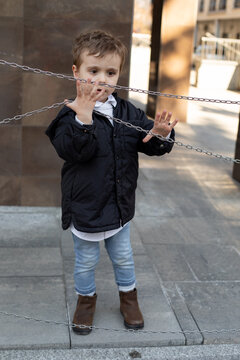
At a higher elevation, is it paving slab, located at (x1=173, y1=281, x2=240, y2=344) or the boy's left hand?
the boy's left hand

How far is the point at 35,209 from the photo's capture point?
4910mm

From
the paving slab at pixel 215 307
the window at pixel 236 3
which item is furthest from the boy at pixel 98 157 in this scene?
the window at pixel 236 3

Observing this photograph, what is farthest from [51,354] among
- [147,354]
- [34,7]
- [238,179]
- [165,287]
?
[238,179]

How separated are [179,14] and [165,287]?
24.6ft

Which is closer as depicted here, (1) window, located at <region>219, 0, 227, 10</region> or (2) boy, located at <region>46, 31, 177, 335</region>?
(2) boy, located at <region>46, 31, 177, 335</region>

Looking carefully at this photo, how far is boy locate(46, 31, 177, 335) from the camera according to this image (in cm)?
252

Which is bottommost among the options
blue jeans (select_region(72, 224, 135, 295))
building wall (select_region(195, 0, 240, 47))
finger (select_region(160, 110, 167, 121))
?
blue jeans (select_region(72, 224, 135, 295))

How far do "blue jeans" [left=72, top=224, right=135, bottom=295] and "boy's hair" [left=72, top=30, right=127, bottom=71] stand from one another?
3.08ft

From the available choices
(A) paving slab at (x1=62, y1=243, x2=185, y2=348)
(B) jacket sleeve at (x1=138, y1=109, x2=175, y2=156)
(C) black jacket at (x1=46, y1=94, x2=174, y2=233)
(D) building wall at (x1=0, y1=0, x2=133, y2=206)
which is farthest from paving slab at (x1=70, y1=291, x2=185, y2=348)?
(D) building wall at (x1=0, y1=0, x2=133, y2=206)

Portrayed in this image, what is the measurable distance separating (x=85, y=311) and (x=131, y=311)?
0.26m

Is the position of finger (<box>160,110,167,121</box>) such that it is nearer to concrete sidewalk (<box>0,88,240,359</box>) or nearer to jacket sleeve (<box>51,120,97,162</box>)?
jacket sleeve (<box>51,120,97,162</box>)

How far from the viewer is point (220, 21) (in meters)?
38.9

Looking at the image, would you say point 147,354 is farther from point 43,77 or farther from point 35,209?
point 43,77

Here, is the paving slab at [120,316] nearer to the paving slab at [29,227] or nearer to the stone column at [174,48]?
the paving slab at [29,227]
